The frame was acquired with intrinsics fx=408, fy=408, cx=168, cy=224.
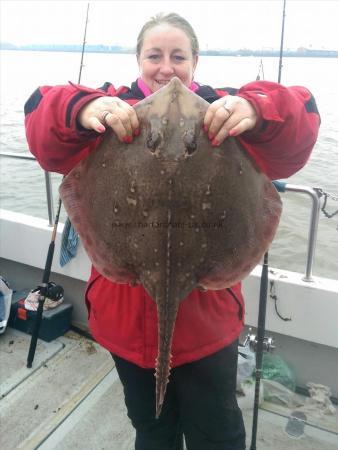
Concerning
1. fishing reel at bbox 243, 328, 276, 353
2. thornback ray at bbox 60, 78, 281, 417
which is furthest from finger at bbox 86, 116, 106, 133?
fishing reel at bbox 243, 328, 276, 353

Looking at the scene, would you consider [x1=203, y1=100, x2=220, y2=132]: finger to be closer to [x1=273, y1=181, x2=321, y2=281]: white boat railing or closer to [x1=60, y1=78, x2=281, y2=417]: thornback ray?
[x1=60, y1=78, x2=281, y2=417]: thornback ray

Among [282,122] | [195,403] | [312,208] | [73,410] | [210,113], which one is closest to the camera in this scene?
[210,113]

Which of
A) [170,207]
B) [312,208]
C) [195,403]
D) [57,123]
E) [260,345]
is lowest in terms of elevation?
[195,403]

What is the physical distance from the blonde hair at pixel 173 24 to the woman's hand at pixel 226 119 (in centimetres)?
62

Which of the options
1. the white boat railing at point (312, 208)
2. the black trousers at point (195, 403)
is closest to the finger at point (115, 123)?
the black trousers at point (195, 403)

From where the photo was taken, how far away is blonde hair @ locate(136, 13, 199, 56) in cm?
196

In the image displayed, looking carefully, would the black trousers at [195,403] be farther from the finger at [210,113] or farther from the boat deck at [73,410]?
the finger at [210,113]

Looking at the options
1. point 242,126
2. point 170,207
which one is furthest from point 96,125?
point 242,126

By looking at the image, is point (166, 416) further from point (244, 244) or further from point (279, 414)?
point (279, 414)

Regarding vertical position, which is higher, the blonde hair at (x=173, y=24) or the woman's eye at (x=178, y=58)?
the blonde hair at (x=173, y=24)

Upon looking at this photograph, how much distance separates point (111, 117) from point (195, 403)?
146 cm

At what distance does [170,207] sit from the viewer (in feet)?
5.14

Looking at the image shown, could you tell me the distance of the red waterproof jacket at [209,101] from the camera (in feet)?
5.43

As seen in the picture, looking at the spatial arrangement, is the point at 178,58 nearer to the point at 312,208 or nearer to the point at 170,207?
the point at 170,207
